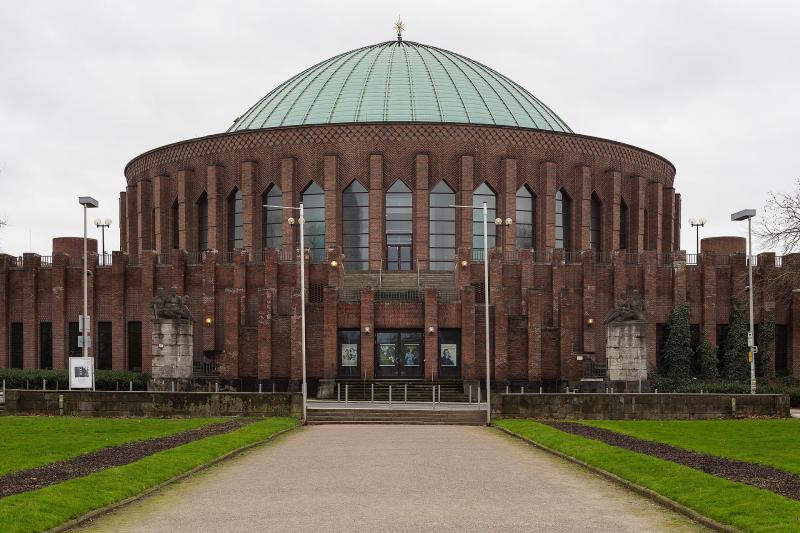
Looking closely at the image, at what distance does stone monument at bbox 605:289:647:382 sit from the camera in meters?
45.0

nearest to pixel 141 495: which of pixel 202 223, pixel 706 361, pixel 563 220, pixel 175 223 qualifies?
pixel 706 361

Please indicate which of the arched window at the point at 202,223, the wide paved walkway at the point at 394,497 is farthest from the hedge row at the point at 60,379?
the wide paved walkway at the point at 394,497

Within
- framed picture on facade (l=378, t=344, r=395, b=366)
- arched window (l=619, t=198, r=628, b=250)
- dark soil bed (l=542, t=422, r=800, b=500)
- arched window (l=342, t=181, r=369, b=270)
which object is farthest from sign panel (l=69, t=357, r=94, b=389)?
arched window (l=619, t=198, r=628, b=250)

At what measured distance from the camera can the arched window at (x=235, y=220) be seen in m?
64.9

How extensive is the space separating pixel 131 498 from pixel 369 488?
398 cm

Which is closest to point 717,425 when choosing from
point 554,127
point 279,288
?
point 279,288

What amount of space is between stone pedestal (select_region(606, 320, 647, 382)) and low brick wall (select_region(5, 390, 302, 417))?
54.9 ft

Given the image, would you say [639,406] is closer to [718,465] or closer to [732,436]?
[732,436]

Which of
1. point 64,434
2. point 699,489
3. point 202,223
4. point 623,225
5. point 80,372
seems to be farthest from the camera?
point 623,225

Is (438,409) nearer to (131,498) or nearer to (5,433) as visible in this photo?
Result: (5,433)

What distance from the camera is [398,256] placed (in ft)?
202

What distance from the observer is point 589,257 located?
5397 cm

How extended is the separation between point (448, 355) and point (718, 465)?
31080 millimetres

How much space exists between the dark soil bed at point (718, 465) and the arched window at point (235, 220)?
41.0m
